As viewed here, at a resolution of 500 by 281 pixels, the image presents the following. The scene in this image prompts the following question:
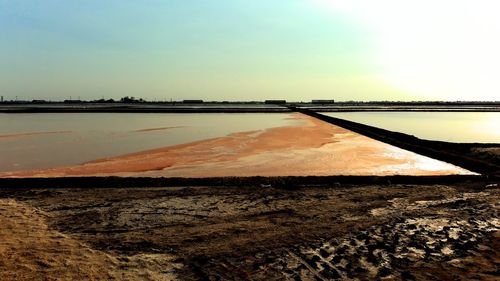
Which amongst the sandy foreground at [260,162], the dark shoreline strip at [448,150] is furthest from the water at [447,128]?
the sandy foreground at [260,162]

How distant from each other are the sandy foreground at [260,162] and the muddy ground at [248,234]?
237 centimetres

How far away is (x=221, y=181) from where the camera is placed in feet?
28.2

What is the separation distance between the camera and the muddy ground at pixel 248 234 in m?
4.09

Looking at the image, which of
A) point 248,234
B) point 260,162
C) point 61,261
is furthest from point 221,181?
point 61,261

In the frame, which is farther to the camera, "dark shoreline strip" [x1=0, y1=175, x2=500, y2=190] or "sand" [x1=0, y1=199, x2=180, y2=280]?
"dark shoreline strip" [x1=0, y1=175, x2=500, y2=190]

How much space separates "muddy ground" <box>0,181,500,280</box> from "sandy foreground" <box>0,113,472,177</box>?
237 cm

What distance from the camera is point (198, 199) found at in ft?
23.2

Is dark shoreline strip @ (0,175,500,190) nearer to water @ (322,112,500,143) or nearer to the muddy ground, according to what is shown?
the muddy ground

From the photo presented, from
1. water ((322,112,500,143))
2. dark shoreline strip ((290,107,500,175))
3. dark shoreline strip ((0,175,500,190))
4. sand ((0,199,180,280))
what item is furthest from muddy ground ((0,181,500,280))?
water ((322,112,500,143))

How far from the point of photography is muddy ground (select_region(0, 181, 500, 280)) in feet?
13.4

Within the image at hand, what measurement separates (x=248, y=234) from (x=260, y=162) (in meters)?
6.72

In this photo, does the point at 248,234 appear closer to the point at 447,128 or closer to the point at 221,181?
the point at 221,181

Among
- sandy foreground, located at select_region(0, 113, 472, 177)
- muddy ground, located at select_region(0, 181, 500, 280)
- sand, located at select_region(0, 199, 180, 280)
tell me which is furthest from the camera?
sandy foreground, located at select_region(0, 113, 472, 177)

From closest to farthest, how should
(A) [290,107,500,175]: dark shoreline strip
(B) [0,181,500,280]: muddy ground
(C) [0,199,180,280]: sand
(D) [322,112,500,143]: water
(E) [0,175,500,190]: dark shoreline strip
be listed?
(C) [0,199,180,280]: sand, (B) [0,181,500,280]: muddy ground, (E) [0,175,500,190]: dark shoreline strip, (A) [290,107,500,175]: dark shoreline strip, (D) [322,112,500,143]: water
